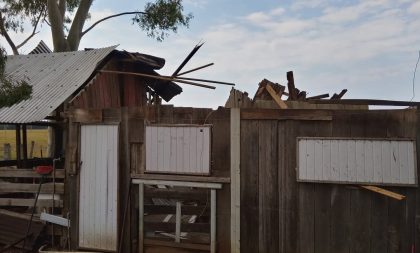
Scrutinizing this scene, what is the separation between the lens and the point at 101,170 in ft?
23.1

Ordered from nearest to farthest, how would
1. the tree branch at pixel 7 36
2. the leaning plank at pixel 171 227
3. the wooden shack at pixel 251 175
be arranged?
the wooden shack at pixel 251 175, the leaning plank at pixel 171 227, the tree branch at pixel 7 36

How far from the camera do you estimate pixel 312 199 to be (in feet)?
19.9

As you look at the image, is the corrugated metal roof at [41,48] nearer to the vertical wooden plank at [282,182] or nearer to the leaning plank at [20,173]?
the leaning plank at [20,173]

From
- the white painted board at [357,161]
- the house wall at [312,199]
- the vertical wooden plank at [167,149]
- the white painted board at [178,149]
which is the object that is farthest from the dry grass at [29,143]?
the white painted board at [357,161]

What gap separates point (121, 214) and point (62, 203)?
1.39 m

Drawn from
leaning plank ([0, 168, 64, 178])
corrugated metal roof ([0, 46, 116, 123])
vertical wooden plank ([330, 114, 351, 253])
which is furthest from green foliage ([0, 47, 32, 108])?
vertical wooden plank ([330, 114, 351, 253])

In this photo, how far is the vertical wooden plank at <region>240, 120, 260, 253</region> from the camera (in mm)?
6309

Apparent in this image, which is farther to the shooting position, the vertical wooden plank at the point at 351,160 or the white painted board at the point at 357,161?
the vertical wooden plank at the point at 351,160

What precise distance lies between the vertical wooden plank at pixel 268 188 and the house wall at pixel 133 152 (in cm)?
53

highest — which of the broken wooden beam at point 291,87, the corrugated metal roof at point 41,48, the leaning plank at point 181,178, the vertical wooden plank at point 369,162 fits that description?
the corrugated metal roof at point 41,48

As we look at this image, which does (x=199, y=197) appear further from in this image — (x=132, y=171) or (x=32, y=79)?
(x=32, y=79)

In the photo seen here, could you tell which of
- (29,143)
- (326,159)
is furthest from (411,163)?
(29,143)

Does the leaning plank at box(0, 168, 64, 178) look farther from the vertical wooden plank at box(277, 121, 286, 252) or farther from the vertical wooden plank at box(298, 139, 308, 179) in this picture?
the vertical wooden plank at box(298, 139, 308, 179)

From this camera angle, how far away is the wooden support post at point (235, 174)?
249 inches
